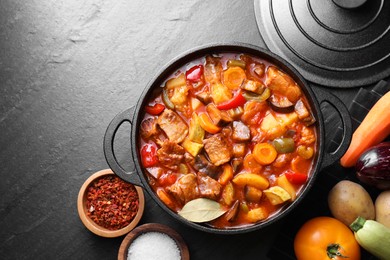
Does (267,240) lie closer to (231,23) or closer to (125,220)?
(125,220)

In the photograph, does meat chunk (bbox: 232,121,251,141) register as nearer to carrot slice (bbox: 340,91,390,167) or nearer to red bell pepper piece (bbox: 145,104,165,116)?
red bell pepper piece (bbox: 145,104,165,116)

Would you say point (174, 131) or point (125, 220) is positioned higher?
point (174, 131)

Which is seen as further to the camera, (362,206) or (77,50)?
(77,50)

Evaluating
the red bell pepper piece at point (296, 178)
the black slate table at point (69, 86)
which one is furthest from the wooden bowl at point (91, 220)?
the red bell pepper piece at point (296, 178)

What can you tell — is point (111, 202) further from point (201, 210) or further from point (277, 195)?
point (277, 195)

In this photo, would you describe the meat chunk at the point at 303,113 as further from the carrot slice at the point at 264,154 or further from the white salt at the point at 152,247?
the white salt at the point at 152,247

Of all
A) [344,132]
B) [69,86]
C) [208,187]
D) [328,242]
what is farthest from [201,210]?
[69,86]

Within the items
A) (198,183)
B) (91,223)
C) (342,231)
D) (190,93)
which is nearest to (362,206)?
(342,231)
